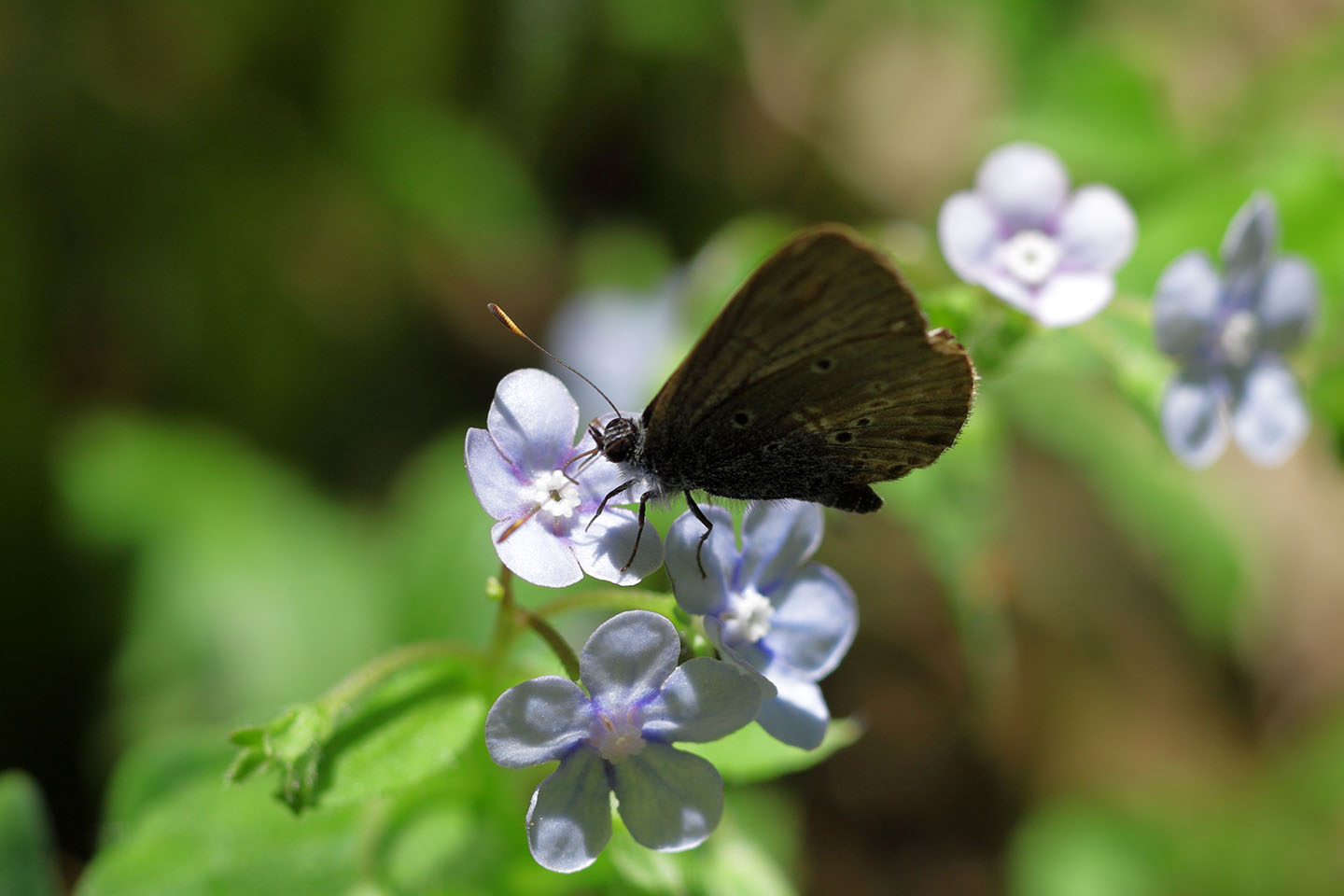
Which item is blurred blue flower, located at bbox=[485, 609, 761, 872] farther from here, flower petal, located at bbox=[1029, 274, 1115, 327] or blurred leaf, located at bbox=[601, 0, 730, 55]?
blurred leaf, located at bbox=[601, 0, 730, 55]

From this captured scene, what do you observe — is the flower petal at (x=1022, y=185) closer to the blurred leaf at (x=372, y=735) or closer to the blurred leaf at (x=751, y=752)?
the blurred leaf at (x=751, y=752)

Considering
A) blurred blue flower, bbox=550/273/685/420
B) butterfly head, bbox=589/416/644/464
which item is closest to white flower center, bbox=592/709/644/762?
butterfly head, bbox=589/416/644/464

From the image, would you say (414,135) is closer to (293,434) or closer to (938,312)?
(293,434)

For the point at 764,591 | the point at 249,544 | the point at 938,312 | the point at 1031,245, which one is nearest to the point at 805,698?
the point at 764,591

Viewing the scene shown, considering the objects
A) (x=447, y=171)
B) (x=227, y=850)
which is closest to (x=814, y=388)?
(x=227, y=850)

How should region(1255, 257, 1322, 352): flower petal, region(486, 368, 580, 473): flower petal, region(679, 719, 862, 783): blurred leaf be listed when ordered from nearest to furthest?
region(486, 368, 580, 473): flower petal
region(679, 719, 862, 783): blurred leaf
region(1255, 257, 1322, 352): flower petal
